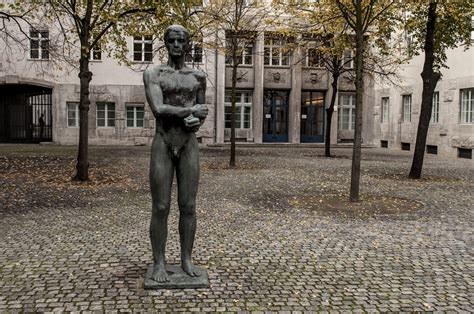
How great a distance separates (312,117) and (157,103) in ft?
94.7

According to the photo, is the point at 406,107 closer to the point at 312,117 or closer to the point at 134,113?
the point at 312,117

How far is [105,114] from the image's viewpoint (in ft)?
95.8

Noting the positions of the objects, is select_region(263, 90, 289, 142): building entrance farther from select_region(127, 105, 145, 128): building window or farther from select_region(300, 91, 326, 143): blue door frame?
select_region(127, 105, 145, 128): building window

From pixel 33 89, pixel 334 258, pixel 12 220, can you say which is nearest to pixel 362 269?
pixel 334 258

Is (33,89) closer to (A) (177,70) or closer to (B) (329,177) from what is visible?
(B) (329,177)

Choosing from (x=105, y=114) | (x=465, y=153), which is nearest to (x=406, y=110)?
(x=465, y=153)

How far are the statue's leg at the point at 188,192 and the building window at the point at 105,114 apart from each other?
2520 centimetres

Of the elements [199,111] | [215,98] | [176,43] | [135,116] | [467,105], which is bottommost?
[199,111]

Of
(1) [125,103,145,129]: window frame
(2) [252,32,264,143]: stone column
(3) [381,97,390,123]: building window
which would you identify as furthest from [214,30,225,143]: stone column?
(3) [381,97,390,123]: building window

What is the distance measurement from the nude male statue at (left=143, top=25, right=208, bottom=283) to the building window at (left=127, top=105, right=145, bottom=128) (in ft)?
81.6

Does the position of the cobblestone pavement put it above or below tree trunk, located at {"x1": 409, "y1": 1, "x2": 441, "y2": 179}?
below

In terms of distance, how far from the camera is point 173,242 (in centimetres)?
684

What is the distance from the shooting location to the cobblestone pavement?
474 cm

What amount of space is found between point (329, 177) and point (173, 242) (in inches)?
350
